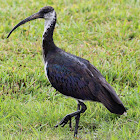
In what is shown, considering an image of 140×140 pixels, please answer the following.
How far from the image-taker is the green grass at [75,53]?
15.9ft

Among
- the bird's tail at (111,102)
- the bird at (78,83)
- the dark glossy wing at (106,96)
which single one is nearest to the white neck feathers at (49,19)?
the bird at (78,83)

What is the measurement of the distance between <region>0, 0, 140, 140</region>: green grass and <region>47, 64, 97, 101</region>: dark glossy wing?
0.55 m

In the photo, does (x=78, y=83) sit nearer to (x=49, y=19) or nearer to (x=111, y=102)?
(x=111, y=102)

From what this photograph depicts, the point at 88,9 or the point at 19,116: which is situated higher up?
the point at 88,9

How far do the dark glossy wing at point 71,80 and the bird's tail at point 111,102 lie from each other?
13cm

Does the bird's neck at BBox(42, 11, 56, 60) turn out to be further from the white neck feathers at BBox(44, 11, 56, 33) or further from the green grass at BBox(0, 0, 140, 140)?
the green grass at BBox(0, 0, 140, 140)

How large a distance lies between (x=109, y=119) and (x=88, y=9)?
4.61m

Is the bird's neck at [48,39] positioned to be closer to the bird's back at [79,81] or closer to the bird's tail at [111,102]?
the bird's back at [79,81]

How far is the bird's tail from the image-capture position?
14.9ft

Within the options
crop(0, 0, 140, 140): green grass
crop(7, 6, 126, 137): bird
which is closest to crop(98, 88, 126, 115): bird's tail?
crop(7, 6, 126, 137): bird

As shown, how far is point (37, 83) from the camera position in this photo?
19.9 feet

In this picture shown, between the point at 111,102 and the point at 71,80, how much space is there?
2.17 ft

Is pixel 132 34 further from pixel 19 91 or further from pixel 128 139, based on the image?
pixel 128 139

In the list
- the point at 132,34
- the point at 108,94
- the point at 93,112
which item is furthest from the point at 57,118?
the point at 132,34
